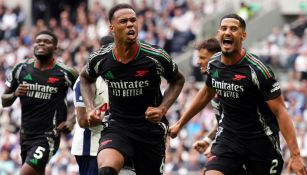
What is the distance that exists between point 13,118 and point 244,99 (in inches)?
519

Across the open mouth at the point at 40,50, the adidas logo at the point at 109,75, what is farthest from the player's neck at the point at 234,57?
the open mouth at the point at 40,50

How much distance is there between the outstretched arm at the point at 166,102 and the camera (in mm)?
10547

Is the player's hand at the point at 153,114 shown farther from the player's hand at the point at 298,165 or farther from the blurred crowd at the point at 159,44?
the blurred crowd at the point at 159,44

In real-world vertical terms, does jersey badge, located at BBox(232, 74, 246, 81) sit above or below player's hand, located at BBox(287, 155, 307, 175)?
above

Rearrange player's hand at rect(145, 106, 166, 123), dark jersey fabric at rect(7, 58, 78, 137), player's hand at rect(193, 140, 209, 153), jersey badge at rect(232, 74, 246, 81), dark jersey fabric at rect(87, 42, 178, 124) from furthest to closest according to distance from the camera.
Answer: dark jersey fabric at rect(7, 58, 78, 137) < player's hand at rect(193, 140, 209, 153) < dark jersey fabric at rect(87, 42, 178, 124) < jersey badge at rect(232, 74, 246, 81) < player's hand at rect(145, 106, 166, 123)

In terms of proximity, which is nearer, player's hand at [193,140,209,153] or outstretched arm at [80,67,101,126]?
outstretched arm at [80,67,101,126]

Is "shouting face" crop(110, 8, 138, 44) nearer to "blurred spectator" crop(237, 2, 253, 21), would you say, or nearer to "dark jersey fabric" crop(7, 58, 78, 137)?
"dark jersey fabric" crop(7, 58, 78, 137)

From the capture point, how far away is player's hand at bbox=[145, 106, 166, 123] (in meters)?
10.5

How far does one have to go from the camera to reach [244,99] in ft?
35.4

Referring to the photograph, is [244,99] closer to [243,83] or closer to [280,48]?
[243,83]

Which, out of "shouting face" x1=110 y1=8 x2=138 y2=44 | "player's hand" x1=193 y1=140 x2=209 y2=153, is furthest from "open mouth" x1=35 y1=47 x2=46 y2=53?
"shouting face" x1=110 y1=8 x2=138 y2=44

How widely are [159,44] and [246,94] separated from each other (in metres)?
15.1

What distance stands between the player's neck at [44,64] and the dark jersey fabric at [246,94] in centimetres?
318

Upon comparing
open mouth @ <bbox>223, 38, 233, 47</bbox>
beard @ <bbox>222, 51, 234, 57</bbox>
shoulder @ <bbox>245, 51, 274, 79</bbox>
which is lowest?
shoulder @ <bbox>245, 51, 274, 79</bbox>
